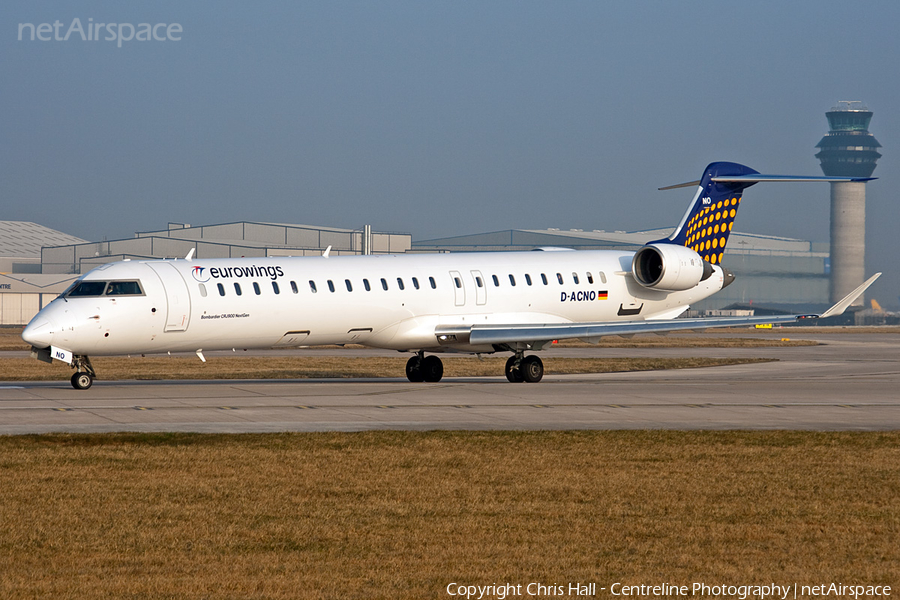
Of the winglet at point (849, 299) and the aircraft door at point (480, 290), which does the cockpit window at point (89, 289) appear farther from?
the winglet at point (849, 299)

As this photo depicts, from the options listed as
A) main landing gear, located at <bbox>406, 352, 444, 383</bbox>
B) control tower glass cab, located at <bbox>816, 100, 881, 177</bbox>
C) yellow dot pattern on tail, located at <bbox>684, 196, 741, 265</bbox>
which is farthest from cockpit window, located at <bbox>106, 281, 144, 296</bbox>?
control tower glass cab, located at <bbox>816, 100, 881, 177</bbox>

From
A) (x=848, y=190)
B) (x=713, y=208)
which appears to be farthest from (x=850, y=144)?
(x=713, y=208)

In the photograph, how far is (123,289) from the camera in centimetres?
2447

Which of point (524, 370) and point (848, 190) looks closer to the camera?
point (524, 370)

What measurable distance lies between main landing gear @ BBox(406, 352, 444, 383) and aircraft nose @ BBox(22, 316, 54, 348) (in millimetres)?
9950

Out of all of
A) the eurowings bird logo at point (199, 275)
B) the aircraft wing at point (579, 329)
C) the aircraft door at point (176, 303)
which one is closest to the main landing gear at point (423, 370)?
the aircraft wing at point (579, 329)

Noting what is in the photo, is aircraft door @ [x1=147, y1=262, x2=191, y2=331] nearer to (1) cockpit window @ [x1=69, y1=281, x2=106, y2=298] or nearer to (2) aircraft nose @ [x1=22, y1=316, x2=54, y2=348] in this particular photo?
(1) cockpit window @ [x1=69, y1=281, x2=106, y2=298]

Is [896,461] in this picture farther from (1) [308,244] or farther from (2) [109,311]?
(1) [308,244]

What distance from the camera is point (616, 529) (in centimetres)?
999

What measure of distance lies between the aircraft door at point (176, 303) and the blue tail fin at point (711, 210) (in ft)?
48.2

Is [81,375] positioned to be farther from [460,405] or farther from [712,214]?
[712,214]

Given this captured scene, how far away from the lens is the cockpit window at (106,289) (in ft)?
79.8

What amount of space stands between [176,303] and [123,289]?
1227 mm

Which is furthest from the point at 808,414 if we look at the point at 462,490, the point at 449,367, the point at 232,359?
the point at 232,359
